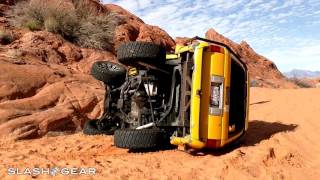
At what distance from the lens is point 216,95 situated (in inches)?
255

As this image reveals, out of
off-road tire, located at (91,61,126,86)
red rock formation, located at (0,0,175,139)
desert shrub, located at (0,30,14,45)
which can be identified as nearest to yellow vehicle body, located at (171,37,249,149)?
off-road tire, located at (91,61,126,86)

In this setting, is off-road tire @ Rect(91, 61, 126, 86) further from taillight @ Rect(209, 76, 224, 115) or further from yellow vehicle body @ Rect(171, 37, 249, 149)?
taillight @ Rect(209, 76, 224, 115)

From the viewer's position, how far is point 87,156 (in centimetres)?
645

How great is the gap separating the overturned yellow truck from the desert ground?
28 cm

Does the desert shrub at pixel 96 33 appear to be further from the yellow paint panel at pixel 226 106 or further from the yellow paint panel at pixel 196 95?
the yellow paint panel at pixel 196 95

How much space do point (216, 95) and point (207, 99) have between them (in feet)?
0.63

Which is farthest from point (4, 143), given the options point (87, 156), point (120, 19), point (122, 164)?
point (120, 19)

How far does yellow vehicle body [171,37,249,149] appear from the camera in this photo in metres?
6.24

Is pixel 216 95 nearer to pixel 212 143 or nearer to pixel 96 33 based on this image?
pixel 212 143

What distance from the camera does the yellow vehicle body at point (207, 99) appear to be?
6.24m

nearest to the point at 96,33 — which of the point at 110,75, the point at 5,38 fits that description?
the point at 5,38

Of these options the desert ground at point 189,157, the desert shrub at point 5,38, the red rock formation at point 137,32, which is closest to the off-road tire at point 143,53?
the desert ground at point 189,157

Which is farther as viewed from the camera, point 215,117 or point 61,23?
point 61,23

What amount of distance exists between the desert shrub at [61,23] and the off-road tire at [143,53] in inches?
412
